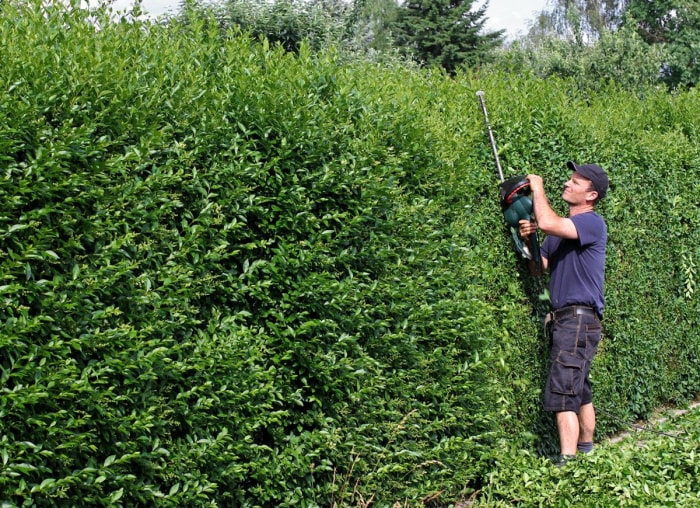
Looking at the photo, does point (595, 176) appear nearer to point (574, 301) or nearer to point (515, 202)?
point (515, 202)

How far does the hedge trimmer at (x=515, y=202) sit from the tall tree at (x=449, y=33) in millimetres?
26163

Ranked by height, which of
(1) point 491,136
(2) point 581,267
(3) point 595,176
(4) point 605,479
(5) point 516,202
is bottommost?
(4) point 605,479

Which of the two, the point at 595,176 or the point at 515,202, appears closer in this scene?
the point at 515,202

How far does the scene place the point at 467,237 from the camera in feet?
17.5

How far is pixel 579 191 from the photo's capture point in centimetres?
598

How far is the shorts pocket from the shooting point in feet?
19.0

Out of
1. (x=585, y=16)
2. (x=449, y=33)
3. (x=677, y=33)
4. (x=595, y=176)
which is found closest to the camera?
(x=595, y=176)

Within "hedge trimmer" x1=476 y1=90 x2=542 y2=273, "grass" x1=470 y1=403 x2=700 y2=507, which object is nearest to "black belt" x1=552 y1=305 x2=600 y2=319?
"hedge trimmer" x1=476 y1=90 x2=542 y2=273

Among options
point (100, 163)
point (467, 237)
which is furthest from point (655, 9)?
point (100, 163)

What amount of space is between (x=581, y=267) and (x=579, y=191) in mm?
611

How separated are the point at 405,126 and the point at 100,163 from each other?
2.14m

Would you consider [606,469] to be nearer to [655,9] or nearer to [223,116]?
[223,116]

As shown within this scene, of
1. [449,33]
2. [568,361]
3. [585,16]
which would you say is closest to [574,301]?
[568,361]

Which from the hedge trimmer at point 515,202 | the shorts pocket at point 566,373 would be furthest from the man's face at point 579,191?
the shorts pocket at point 566,373
